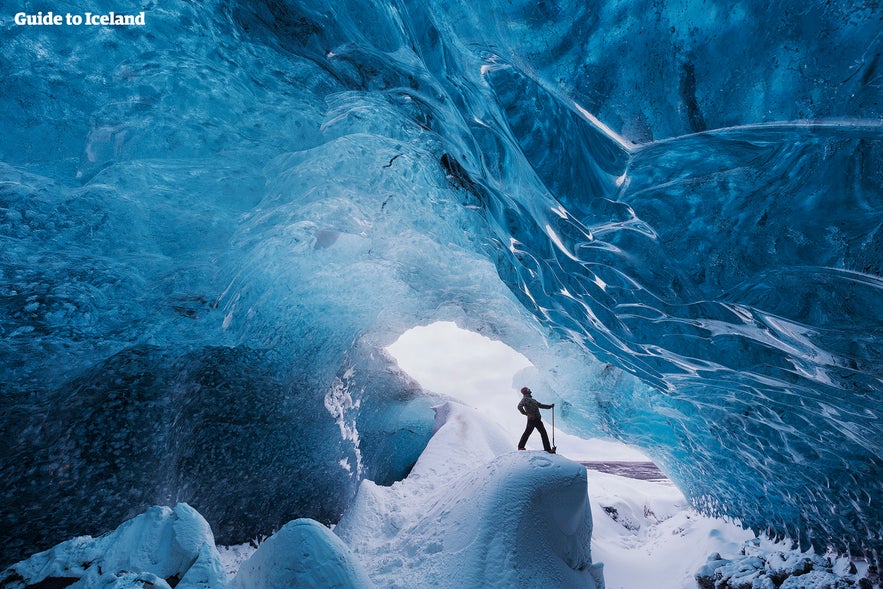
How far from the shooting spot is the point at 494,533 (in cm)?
282

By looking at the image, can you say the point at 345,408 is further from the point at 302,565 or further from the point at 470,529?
the point at 302,565

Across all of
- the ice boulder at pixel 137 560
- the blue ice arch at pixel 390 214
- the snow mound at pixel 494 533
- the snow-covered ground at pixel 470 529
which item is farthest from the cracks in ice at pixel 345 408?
the ice boulder at pixel 137 560

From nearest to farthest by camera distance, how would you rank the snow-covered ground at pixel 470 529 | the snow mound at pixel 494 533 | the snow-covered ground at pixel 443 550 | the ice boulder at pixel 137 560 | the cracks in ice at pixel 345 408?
the ice boulder at pixel 137 560 → the snow-covered ground at pixel 443 550 → the snow mound at pixel 494 533 → the snow-covered ground at pixel 470 529 → the cracks in ice at pixel 345 408

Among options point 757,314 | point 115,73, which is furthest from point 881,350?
point 115,73

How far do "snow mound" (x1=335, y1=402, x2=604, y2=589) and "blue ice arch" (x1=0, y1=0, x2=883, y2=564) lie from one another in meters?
1.40

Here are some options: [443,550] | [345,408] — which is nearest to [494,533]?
[443,550]

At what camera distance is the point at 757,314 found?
113 inches

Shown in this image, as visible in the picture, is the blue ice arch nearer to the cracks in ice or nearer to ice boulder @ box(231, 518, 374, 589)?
the cracks in ice

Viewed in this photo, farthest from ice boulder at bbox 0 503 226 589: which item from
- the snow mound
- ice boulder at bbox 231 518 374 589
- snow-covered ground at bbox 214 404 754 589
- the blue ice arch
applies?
the snow mound

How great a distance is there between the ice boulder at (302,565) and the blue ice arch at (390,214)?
1.23 metres

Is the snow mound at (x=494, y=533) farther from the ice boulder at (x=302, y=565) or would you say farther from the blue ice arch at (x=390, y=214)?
the blue ice arch at (x=390, y=214)

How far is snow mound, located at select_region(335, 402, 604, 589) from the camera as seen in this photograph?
271 cm

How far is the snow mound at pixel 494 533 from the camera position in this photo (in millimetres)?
2707

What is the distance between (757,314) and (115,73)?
4.82m
